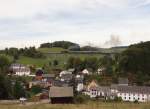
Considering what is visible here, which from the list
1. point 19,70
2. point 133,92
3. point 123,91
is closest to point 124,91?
Result: point 123,91

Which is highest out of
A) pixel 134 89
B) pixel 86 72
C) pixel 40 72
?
pixel 86 72

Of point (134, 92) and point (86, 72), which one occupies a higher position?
point (86, 72)

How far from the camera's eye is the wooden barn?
112 feet

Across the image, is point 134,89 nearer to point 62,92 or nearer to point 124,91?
point 124,91

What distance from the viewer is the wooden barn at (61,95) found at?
112ft

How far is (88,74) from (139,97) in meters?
17.5

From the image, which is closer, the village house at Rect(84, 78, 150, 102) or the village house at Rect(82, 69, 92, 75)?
the village house at Rect(84, 78, 150, 102)

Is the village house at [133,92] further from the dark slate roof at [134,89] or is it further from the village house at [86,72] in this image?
the village house at [86,72]

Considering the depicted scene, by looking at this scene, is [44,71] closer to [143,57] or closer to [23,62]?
[23,62]

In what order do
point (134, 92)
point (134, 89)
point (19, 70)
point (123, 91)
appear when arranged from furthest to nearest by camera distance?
point (19, 70) < point (123, 91) < point (134, 89) < point (134, 92)

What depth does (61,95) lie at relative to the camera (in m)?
35.0

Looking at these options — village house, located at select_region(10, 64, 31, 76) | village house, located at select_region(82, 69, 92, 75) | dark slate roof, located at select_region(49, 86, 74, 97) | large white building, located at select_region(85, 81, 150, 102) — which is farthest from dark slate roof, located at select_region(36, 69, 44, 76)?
dark slate roof, located at select_region(49, 86, 74, 97)

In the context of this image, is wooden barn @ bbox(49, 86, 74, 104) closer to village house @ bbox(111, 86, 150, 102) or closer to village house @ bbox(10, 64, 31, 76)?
village house @ bbox(111, 86, 150, 102)

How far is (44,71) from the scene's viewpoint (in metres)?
98.7
